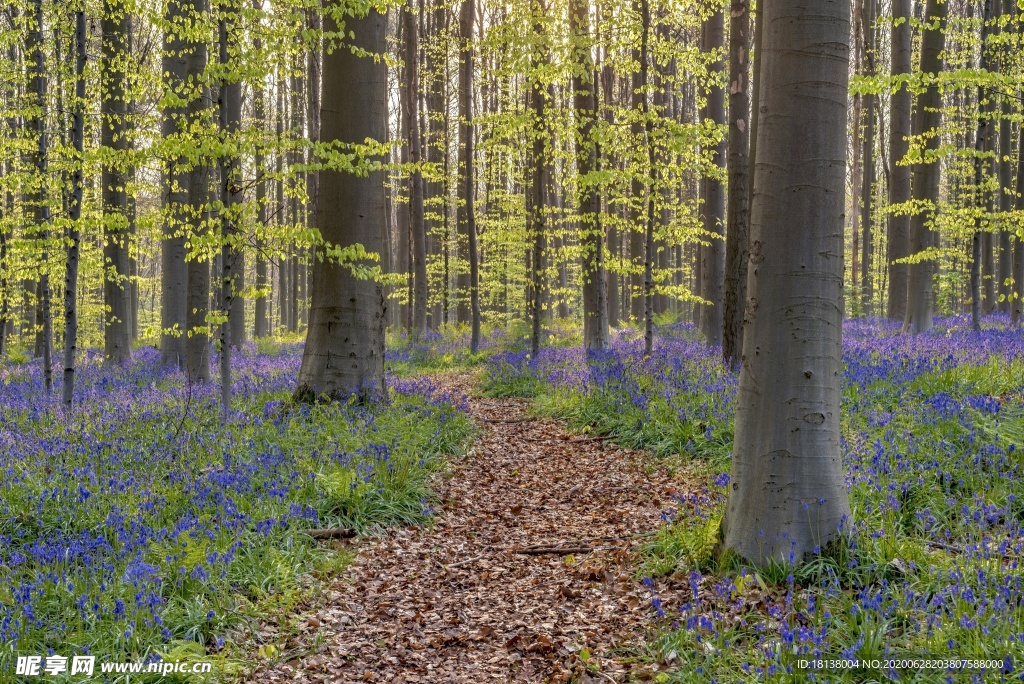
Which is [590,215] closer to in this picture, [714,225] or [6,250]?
[714,225]

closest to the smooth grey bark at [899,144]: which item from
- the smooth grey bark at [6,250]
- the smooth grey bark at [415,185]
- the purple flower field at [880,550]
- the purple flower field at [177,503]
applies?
the purple flower field at [880,550]

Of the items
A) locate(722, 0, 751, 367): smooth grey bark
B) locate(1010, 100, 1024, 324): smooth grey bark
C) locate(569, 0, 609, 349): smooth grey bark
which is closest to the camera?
locate(722, 0, 751, 367): smooth grey bark

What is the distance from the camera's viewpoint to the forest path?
384cm

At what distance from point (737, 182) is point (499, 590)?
7868mm

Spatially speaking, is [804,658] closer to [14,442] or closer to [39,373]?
[14,442]

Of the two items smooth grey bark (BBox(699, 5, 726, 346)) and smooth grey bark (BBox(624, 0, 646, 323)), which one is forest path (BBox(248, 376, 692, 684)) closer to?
smooth grey bark (BBox(624, 0, 646, 323))

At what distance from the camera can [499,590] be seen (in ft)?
16.0

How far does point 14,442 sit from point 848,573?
7437 mm

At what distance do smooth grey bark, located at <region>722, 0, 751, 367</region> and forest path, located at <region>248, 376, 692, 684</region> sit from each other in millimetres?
3649

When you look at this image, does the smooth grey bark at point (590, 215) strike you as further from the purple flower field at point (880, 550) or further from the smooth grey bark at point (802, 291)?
the smooth grey bark at point (802, 291)

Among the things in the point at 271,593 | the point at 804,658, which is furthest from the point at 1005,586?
the point at 271,593

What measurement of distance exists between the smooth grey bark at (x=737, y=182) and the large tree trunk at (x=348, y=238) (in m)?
5.35

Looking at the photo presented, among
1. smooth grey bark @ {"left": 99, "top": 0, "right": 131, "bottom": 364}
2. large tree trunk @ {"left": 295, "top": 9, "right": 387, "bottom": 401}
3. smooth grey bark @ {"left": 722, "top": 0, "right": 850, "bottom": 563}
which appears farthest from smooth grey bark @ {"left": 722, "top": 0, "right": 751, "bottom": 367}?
smooth grey bark @ {"left": 99, "top": 0, "right": 131, "bottom": 364}

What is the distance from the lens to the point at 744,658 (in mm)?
3355
